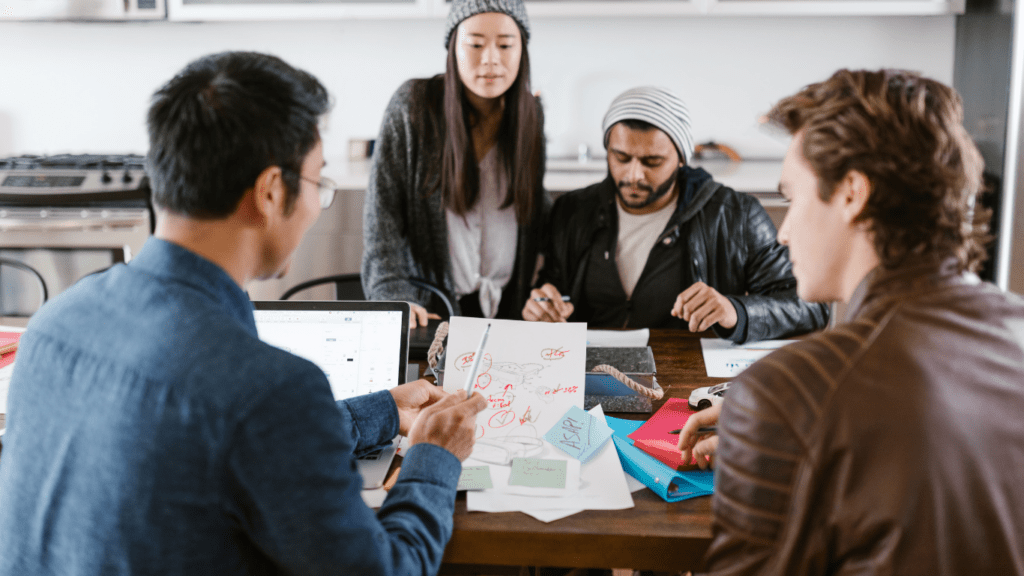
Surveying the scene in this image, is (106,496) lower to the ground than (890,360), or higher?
lower

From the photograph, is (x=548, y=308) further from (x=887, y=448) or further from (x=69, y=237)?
(x=69, y=237)

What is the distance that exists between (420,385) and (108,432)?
0.57 m

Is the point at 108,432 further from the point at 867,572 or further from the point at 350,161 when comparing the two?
the point at 350,161

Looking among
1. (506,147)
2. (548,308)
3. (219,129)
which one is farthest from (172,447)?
(506,147)

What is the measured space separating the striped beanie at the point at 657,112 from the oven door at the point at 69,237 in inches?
76.8

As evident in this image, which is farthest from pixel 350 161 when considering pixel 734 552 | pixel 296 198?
pixel 734 552

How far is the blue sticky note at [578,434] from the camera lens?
110 centimetres

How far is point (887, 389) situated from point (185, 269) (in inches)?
27.1

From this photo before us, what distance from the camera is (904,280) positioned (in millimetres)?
770

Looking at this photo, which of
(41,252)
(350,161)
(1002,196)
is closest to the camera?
(1002,196)

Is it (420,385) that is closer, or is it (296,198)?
(296,198)

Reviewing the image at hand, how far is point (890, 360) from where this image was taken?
688 millimetres

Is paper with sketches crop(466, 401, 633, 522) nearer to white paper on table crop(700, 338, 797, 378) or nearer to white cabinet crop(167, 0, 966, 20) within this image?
white paper on table crop(700, 338, 797, 378)

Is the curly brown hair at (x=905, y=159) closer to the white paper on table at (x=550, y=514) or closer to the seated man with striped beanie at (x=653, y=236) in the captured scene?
the white paper on table at (x=550, y=514)
